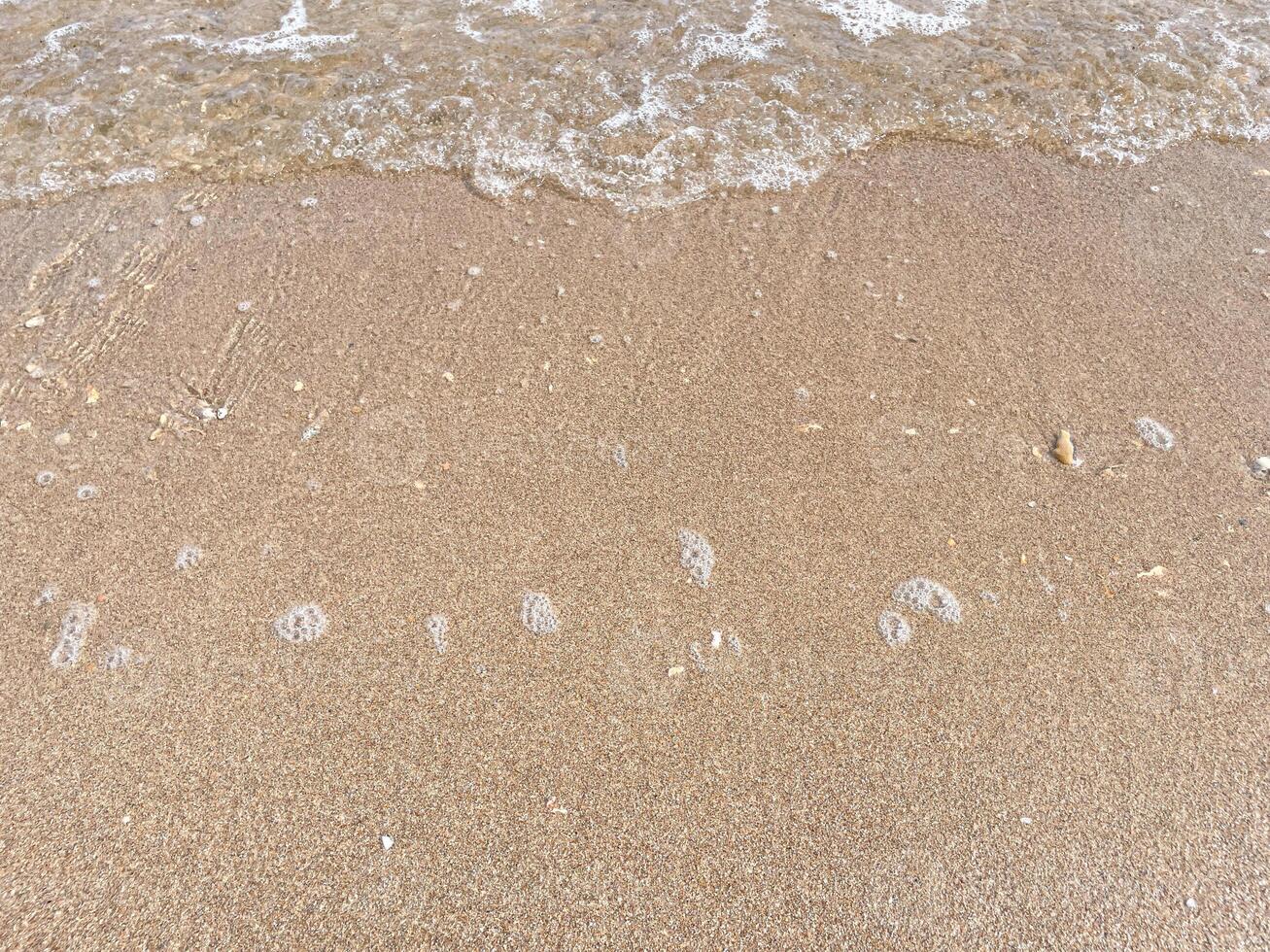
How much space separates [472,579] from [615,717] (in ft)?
Result: 2.00

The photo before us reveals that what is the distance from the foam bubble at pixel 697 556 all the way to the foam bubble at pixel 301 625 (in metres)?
1.08

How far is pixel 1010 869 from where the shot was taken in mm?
1878

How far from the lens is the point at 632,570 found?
2.40 meters

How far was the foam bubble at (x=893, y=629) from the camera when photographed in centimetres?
226

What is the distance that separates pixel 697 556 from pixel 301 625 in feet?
3.87

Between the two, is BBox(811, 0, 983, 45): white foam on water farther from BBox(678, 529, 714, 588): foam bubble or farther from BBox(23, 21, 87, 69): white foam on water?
BBox(23, 21, 87, 69): white foam on water

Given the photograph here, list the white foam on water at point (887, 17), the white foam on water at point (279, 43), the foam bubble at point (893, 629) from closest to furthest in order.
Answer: the foam bubble at point (893, 629) → the white foam on water at point (279, 43) → the white foam on water at point (887, 17)

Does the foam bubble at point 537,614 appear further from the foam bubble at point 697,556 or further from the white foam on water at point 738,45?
the white foam on water at point 738,45

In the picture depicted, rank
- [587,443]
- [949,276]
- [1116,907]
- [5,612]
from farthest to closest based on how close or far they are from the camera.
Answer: [949,276], [587,443], [5,612], [1116,907]

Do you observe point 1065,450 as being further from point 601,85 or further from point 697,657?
point 601,85

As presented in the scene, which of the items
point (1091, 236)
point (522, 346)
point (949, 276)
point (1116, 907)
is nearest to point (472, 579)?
point (522, 346)

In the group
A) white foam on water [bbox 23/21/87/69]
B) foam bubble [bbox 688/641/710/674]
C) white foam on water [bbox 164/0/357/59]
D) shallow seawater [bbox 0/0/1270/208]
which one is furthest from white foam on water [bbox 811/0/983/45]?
white foam on water [bbox 23/21/87/69]

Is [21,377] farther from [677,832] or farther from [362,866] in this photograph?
[677,832]

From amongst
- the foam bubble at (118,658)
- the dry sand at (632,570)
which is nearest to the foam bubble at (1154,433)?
the dry sand at (632,570)
